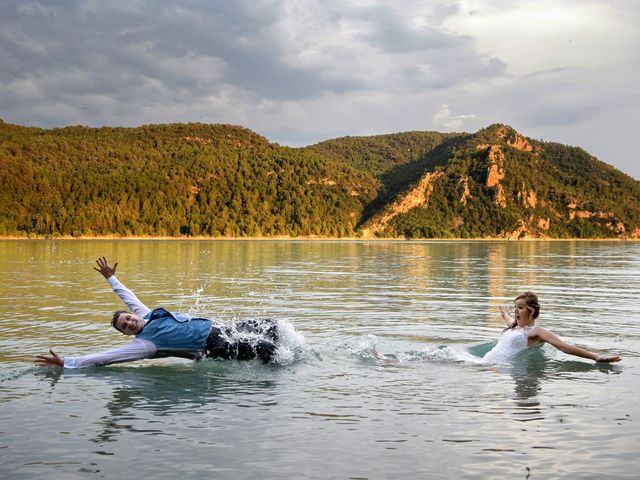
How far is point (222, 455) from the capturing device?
718 cm

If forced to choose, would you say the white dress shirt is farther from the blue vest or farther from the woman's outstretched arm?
the woman's outstretched arm

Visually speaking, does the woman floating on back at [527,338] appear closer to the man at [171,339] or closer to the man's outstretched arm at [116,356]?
the man at [171,339]

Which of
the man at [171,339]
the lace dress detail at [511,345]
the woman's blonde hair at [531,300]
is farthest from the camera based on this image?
the lace dress detail at [511,345]

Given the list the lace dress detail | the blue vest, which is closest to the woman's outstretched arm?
the lace dress detail

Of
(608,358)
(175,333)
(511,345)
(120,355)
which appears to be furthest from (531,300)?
(120,355)

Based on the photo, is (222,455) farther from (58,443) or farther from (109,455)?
(58,443)

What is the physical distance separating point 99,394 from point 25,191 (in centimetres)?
18490

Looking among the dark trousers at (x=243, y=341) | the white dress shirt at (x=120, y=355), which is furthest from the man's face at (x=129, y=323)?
the dark trousers at (x=243, y=341)

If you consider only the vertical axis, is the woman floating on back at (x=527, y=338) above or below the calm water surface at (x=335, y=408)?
above

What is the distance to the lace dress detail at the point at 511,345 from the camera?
12.4 meters

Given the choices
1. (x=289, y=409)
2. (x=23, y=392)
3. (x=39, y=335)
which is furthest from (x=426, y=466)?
(x=39, y=335)

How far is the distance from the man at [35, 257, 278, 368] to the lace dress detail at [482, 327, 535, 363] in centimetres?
422

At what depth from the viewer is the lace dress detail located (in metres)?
12.4

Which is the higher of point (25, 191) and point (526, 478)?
point (25, 191)
